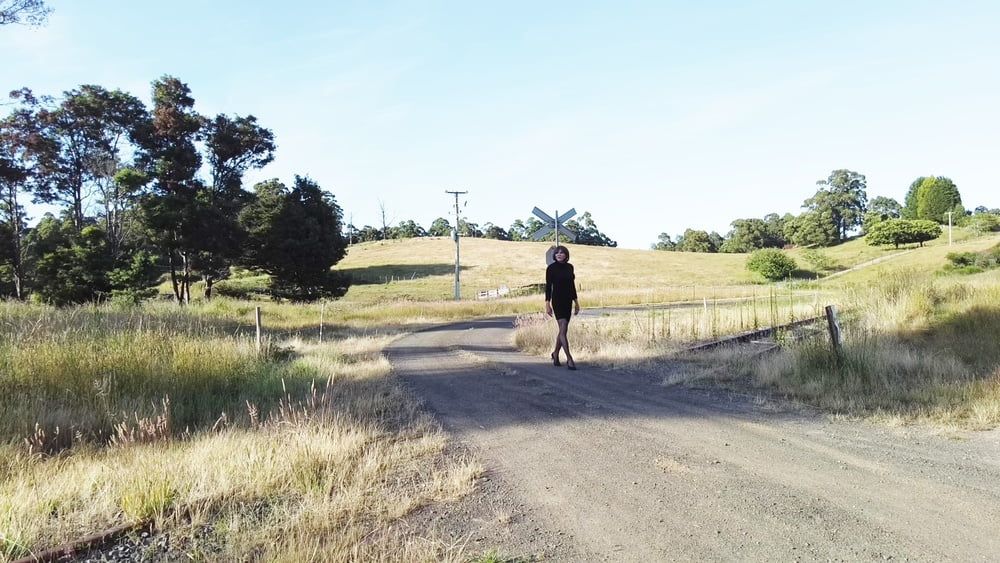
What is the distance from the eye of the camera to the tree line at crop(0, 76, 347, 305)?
2969 centimetres

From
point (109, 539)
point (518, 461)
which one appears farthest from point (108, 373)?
point (518, 461)

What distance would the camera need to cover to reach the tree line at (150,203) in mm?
29688

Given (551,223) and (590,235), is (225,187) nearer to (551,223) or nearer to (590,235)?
(551,223)

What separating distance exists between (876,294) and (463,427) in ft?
38.0

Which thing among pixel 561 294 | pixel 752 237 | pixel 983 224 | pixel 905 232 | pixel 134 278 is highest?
pixel 752 237

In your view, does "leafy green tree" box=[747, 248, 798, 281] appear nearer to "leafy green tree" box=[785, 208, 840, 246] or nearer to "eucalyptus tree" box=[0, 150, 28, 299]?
"leafy green tree" box=[785, 208, 840, 246]

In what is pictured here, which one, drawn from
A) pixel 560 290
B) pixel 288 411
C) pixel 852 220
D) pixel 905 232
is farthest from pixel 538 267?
pixel 852 220

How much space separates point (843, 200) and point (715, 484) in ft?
438

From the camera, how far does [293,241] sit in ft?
131

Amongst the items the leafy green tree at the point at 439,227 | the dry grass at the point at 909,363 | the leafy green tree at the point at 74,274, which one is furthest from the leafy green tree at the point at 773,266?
the leafy green tree at the point at 439,227

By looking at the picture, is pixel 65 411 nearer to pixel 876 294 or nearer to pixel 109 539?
pixel 109 539

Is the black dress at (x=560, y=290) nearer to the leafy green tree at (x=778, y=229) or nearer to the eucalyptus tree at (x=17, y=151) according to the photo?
the eucalyptus tree at (x=17, y=151)

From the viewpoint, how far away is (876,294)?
13.0 meters

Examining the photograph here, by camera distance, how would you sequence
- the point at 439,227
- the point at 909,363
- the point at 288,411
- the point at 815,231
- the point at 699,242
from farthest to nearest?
1. the point at 439,227
2. the point at 699,242
3. the point at 815,231
4. the point at 909,363
5. the point at 288,411
